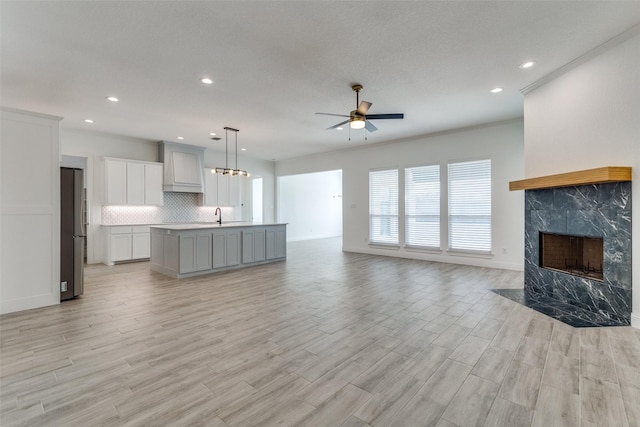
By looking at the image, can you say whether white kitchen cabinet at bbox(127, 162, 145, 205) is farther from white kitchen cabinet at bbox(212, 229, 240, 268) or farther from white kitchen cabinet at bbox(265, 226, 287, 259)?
white kitchen cabinet at bbox(265, 226, 287, 259)

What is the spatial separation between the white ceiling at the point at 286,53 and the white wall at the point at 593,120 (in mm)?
279

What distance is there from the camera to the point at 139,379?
2.20m

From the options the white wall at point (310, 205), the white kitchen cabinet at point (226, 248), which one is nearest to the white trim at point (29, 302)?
the white kitchen cabinet at point (226, 248)

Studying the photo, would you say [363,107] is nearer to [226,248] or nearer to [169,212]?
[226,248]

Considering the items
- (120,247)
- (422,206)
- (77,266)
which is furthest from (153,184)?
(422,206)

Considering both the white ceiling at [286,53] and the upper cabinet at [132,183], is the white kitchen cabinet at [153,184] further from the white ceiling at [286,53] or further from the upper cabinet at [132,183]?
the white ceiling at [286,53]

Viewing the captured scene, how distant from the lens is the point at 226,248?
6.06 m

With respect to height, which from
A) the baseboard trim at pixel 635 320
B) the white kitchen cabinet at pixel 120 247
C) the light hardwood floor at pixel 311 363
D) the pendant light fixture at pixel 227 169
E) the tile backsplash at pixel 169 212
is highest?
the pendant light fixture at pixel 227 169

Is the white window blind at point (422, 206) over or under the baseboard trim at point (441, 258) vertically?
over

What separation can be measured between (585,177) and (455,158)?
3.47m

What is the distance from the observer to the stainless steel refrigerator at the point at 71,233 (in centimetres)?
406

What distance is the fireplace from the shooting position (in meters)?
3.79

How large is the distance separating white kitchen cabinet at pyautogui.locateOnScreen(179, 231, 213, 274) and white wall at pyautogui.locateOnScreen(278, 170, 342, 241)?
554 cm

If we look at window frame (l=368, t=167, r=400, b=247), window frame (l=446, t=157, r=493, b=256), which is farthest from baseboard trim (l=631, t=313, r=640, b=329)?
window frame (l=368, t=167, r=400, b=247)
